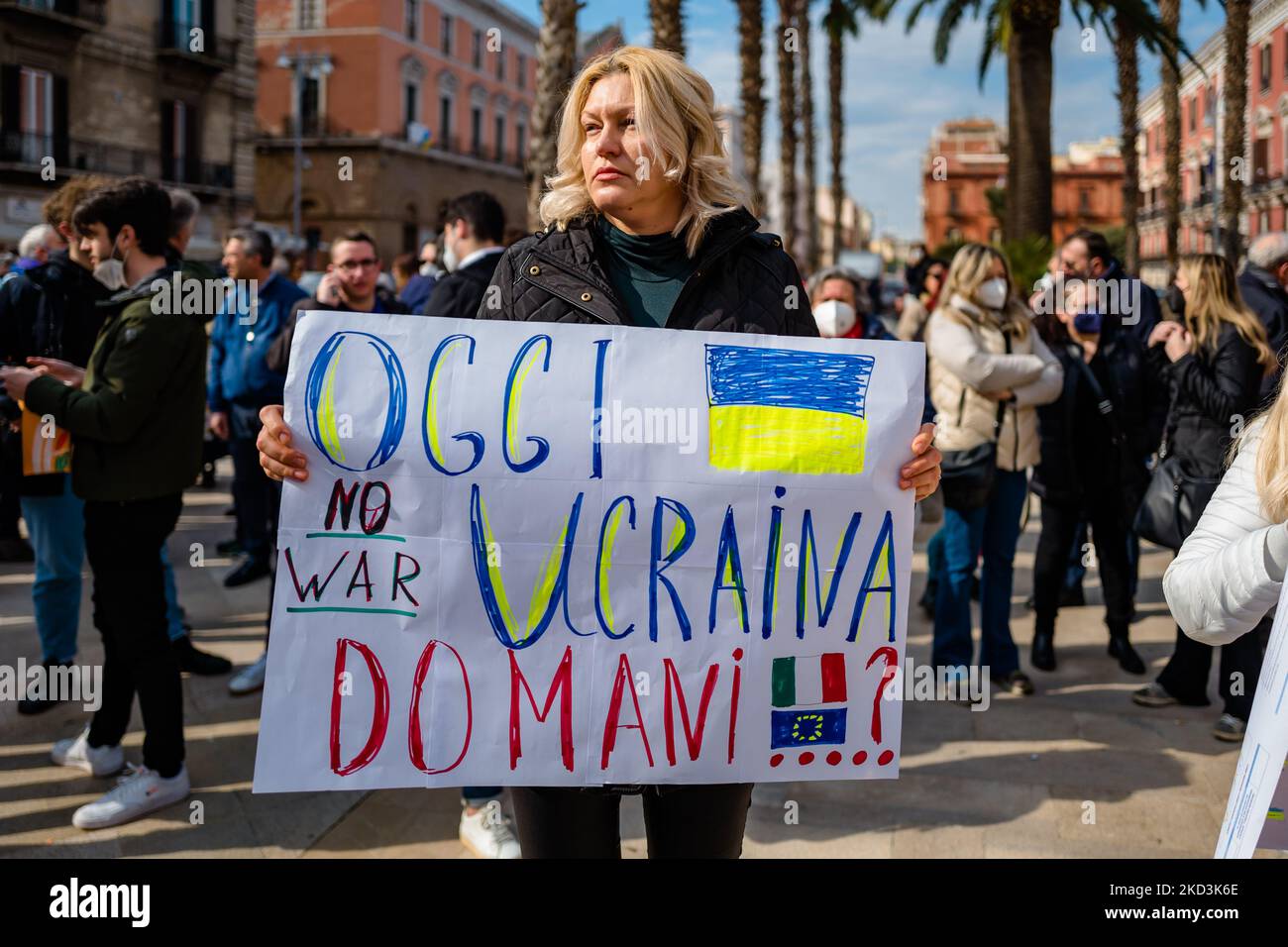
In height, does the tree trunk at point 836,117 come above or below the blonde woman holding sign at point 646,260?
above

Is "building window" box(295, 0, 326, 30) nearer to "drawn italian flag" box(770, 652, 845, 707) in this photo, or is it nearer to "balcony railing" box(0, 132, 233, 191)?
"balcony railing" box(0, 132, 233, 191)

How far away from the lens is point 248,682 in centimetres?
469

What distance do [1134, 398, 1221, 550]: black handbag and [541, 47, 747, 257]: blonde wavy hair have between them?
10.2 ft

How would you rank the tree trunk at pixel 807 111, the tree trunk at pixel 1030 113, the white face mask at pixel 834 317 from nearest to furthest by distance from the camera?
the white face mask at pixel 834 317 → the tree trunk at pixel 1030 113 → the tree trunk at pixel 807 111

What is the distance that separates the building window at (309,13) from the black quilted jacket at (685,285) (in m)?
46.2

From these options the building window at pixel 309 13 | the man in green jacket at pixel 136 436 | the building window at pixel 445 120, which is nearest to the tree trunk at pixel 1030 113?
the man in green jacket at pixel 136 436

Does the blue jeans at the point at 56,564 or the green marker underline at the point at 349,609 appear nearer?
the green marker underline at the point at 349,609

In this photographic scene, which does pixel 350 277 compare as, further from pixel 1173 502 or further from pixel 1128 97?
pixel 1128 97

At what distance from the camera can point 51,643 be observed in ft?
14.6

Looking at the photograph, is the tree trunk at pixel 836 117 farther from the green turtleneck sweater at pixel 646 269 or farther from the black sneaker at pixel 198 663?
the green turtleneck sweater at pixel 646 269

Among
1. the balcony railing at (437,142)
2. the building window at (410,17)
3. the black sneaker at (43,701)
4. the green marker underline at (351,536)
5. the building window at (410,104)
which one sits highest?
the building window at (410,17)

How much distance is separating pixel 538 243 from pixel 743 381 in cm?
46

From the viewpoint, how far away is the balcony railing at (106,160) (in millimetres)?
25641

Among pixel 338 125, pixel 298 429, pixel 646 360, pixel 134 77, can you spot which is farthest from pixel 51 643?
pixel 338 125
